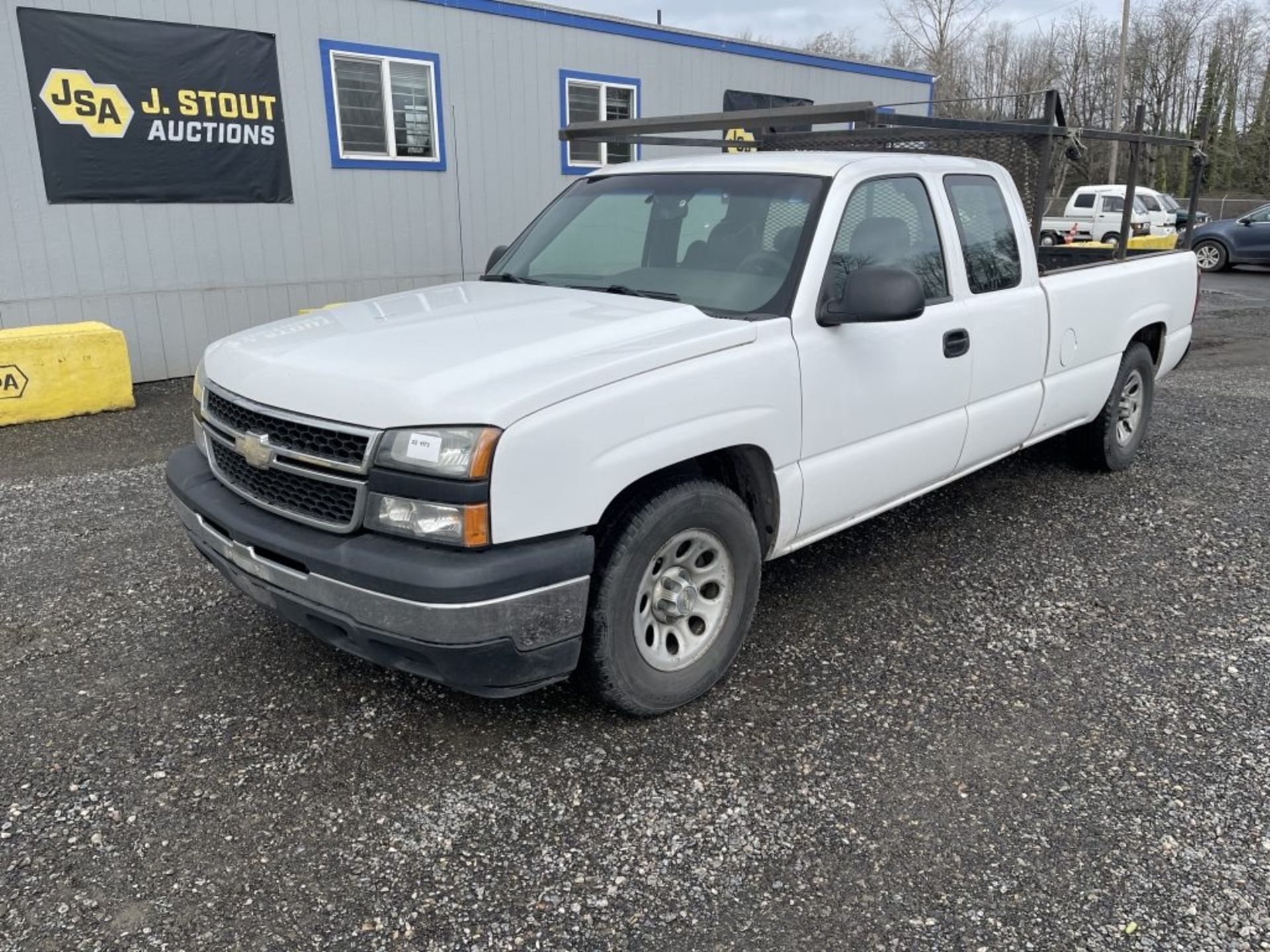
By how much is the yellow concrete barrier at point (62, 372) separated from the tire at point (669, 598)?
645cm

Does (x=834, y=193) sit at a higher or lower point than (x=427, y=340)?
higher

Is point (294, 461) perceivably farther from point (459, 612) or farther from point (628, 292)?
point (628, 292)

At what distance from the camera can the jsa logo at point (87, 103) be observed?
8.34m

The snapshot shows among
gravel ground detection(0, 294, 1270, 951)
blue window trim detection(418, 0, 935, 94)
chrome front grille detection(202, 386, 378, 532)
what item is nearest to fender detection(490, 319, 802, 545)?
chrome front grille detection(202, 386, 378, 532)

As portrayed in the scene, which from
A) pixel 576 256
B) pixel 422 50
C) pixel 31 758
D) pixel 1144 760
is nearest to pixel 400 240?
pixel 422 50

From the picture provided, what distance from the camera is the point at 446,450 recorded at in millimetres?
2715

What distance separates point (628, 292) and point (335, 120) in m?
7.43

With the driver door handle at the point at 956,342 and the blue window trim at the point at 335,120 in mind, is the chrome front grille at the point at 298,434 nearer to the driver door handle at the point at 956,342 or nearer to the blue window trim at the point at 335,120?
the driver door handle at the point at 956,342

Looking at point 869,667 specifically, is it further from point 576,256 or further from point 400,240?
point 400,240

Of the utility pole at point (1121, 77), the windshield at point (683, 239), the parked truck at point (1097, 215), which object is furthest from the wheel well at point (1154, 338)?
the utility pole at point (1121, 77)

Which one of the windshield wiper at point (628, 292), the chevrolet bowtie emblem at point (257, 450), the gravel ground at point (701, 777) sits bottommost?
the gravel ground at point (701, 777)

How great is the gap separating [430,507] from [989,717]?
6.81 ft

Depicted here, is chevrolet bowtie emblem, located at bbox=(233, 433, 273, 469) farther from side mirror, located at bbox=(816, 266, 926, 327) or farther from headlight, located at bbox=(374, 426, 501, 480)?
side mirror, located at bbox=(816, 266, 926, 327)

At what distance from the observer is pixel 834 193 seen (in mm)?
3840
